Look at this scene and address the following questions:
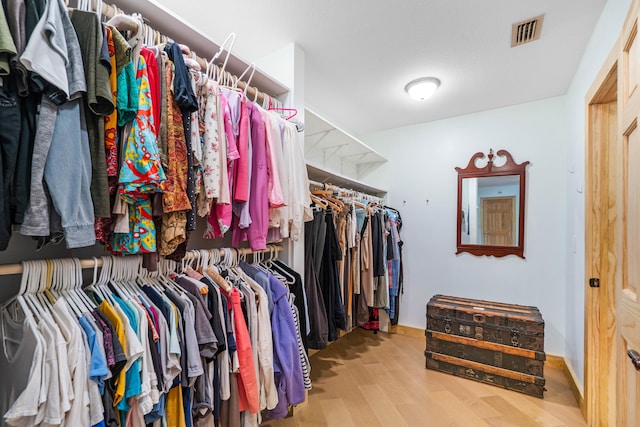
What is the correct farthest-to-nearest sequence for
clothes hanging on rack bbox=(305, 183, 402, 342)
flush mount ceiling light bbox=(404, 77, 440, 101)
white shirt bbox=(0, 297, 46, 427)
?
flush mount ceiling light bbox=(404, 77, 440, 101)
clothes hanging on rack bbox=(305, 183, 402, 342)
white shirt bbox=(0, 297, 46, 427)

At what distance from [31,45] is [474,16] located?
204 centimetres

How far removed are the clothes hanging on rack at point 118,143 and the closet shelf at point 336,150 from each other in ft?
3.48

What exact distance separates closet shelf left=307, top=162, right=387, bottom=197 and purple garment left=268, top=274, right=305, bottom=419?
3.36 ft

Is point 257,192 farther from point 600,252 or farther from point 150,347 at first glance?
point 600,252

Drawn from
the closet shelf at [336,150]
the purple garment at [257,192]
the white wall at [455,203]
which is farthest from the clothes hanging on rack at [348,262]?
the purple garment at [257,192]

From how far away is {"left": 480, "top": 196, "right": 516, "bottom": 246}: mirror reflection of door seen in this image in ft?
9.43

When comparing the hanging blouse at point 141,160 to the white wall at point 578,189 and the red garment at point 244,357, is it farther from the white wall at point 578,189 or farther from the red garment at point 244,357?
the white wall at point 578,189

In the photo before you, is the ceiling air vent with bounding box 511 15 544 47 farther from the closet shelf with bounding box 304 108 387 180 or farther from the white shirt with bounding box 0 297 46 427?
the white shirt with bounding box 0 297 46 427

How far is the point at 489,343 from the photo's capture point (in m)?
2.27

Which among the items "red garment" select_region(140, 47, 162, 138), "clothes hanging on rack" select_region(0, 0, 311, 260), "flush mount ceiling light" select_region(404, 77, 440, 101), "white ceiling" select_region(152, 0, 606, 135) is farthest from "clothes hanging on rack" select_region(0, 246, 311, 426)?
"flush mount ceiling light" select_region(404, 77, 440, 101)

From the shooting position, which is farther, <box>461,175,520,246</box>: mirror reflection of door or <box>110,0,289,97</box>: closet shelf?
<box>461,175,520,246</box>: mirror reflection of door

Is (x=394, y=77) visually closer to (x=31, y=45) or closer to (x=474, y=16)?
(x=474, y=16)

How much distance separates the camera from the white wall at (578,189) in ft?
5.66

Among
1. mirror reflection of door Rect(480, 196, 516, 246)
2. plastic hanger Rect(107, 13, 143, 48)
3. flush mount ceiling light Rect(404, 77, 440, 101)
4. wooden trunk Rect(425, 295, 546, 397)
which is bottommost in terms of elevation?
wooden trunk Rect(425, 295, 546, 397)
